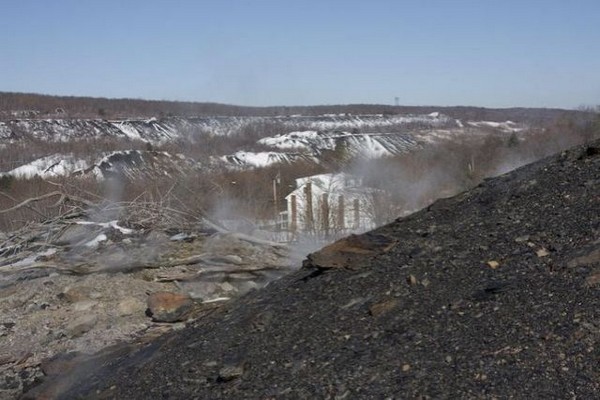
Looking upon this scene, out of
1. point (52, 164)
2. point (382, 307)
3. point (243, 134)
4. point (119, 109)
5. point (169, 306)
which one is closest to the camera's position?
point (382, 307)

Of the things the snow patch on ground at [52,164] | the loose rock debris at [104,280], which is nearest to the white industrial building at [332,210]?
the loose rock debris at [104,280]

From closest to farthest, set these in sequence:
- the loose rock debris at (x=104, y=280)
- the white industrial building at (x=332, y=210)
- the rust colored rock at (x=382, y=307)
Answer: the rust colored rock at (x=382, y=307) → the loose rock debris at (x=104, y=280) → the white industrial building at (x=332, y=210)

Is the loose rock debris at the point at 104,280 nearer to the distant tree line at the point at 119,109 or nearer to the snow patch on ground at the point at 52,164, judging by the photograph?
the snow patch on ground at the point at 52,164

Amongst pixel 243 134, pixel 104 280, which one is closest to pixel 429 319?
pixel 104 280

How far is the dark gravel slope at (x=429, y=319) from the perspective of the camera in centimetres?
282

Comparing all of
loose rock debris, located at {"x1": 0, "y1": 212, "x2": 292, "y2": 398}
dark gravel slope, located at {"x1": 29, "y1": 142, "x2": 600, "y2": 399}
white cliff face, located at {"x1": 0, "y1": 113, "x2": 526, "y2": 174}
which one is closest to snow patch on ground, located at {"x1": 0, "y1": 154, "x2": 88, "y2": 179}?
white cliff face, located at {"x1": 0, "y1": 113, "x2": 526, "y2": 174}

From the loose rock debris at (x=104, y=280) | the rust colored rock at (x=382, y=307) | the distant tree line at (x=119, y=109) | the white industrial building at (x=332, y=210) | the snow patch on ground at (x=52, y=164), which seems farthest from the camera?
the distant tree line at (x=119, y=109)

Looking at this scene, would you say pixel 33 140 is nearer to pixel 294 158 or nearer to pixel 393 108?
pixel 294 158

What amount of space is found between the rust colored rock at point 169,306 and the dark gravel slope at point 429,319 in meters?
0.95

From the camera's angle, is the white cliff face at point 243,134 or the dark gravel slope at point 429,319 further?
the white cliff face at point 243,134

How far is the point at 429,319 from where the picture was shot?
326cm

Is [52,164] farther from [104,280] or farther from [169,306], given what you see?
[169,306]

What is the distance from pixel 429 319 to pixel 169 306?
8.85 ft

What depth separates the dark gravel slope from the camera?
282cm
